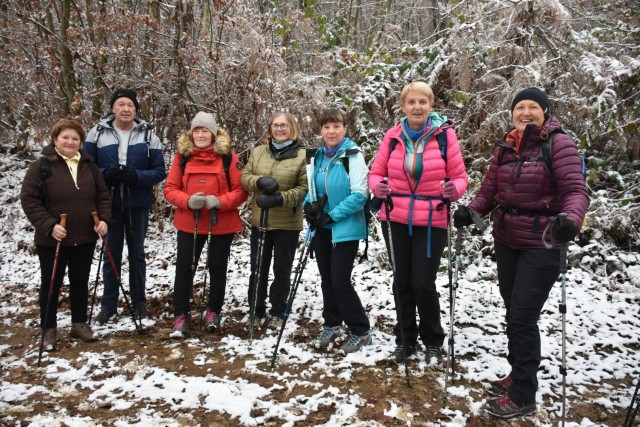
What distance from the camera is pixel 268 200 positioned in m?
4.32

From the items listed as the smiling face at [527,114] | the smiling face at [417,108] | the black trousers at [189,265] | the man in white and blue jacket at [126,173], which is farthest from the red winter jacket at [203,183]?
the smiling face at [527,114]

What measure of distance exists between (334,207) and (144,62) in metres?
5.06

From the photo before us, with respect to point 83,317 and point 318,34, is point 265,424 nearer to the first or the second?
point 83,317

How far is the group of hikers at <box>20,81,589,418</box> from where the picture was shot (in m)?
3.20

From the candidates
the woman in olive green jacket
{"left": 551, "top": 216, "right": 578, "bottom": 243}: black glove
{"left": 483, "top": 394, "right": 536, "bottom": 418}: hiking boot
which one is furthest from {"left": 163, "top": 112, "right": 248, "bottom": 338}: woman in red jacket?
{"left": 551, "top": 216, "right": 578, "bottom": 243}: black glove

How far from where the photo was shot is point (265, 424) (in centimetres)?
318

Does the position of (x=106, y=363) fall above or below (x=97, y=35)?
below

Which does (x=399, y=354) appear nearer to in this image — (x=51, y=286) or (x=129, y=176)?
(x=129, y=176)

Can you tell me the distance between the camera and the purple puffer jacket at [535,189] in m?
2.97

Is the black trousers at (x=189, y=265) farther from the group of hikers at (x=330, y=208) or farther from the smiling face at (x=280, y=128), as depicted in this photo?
the smiling face at (x=280, y=128)

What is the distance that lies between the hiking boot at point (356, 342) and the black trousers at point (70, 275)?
268 centimetres

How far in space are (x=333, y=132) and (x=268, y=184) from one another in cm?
81

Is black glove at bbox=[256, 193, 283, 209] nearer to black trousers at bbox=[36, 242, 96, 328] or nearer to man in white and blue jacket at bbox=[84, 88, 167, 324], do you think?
man in white and blue jacket at bbox=[84, 88, 167, 324]

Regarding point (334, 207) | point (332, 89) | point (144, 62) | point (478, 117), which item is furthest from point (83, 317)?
point (478, 117)
